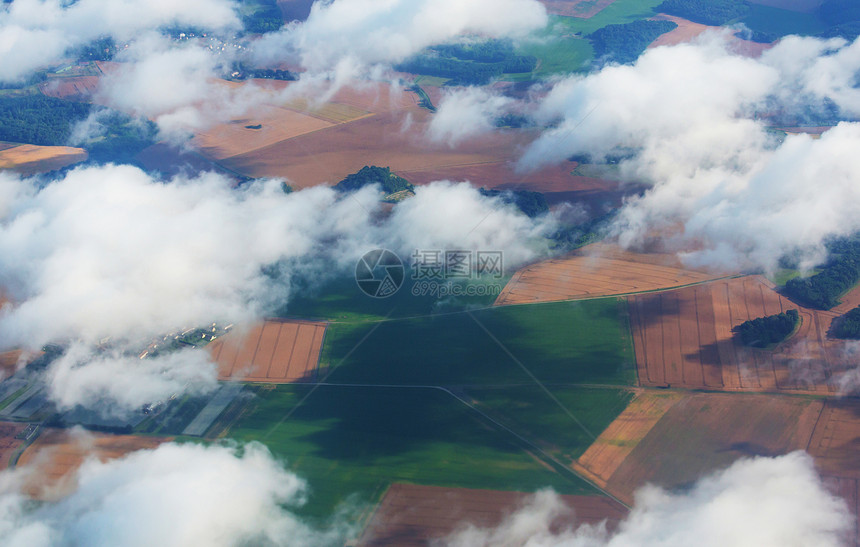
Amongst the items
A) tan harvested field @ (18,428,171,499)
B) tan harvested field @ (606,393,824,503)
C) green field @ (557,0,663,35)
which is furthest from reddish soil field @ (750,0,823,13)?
tan harvested field @ (18,428,171,499)

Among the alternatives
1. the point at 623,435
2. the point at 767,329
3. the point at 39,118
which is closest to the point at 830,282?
the point at 767,329

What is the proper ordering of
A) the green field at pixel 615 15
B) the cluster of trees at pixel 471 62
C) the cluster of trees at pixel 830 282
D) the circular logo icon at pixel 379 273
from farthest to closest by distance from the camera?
1. the green field at pixel 615 15
2. the cluster of trees at pixel 471 62
3. the circular logo icon at pixel 379 273
4. the cluster of trees at pixel 830 282

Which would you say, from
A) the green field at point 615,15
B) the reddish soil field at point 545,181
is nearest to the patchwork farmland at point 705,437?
the reddish soil field at point 545,181

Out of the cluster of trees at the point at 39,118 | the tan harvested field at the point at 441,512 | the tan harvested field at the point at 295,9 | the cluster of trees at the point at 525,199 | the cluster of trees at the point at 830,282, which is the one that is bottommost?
the tan harvested field at the point at 441,512

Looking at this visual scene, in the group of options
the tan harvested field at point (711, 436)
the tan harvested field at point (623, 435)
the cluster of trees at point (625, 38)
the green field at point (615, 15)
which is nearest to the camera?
the tan harvested field at point (711, 436)

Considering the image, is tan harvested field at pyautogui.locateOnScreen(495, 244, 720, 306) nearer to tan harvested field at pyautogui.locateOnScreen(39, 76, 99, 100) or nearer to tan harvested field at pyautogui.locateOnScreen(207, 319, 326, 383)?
tan harvested field at pyautogui.locateOnScreen(207, 319, 326, 383)

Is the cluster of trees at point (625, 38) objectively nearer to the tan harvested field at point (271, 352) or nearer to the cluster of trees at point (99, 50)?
the tan harvested field at point (271, 352)
